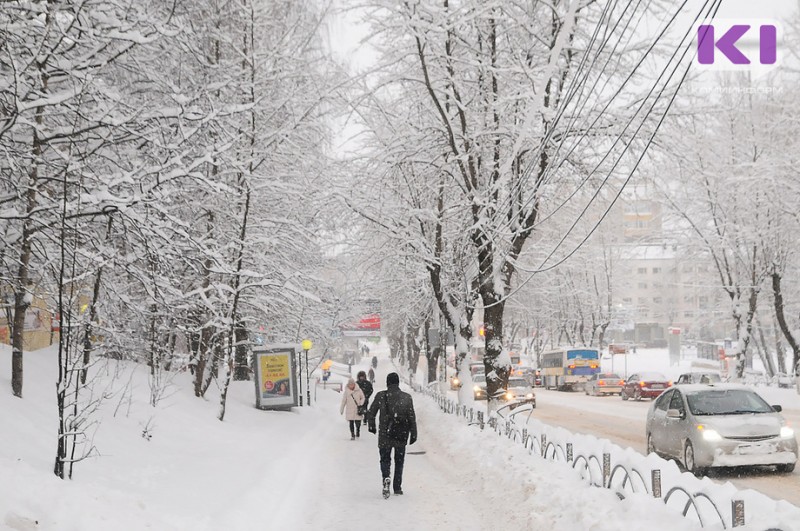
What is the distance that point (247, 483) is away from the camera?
11.0m

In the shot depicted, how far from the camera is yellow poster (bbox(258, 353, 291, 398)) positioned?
22719 mm

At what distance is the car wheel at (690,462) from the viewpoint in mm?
12250

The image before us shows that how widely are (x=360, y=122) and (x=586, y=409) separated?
1597 centimetres

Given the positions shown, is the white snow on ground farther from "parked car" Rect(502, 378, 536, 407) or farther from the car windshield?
"parked car" Rect(502, 378, 536, 407)

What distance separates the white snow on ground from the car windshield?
3375mm

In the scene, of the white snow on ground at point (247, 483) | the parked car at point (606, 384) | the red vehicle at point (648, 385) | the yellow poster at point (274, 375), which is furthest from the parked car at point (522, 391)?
the white snow on ground at point (247, 483)

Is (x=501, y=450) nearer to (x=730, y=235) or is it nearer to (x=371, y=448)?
(x=371, y=448)

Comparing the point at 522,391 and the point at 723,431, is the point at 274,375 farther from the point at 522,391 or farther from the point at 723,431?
the point at 522,391

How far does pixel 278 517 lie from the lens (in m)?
9.34

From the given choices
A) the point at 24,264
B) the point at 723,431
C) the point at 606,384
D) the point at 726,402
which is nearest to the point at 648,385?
the point at 606,384

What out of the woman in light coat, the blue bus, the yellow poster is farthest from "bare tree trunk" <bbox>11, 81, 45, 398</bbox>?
the blue bus

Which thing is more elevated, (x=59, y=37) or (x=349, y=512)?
(x=59, y=37)

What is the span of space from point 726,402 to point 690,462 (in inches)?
53.8

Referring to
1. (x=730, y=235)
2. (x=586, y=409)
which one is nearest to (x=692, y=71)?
(x=586, y=409)
